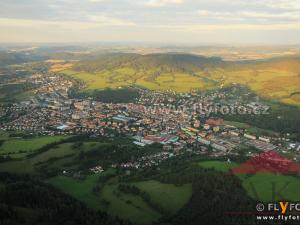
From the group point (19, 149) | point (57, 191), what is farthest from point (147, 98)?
point (57, 191)

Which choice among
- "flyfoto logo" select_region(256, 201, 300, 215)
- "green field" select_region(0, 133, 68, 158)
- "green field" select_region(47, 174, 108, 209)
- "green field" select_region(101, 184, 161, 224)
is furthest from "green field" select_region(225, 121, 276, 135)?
"green field" select_region(101, 184, 161, 224)

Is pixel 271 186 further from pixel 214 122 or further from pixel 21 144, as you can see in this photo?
pixel 21 144

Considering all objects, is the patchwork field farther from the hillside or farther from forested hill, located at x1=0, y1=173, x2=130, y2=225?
the hillside

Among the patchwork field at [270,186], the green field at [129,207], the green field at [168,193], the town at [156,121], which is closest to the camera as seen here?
the green field at [129,207]

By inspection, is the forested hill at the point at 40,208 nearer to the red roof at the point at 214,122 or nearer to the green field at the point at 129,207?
the green field at the point at 129,207

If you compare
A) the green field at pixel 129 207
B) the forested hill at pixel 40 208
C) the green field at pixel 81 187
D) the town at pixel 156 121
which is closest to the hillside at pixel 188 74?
the town at pixel 156 121

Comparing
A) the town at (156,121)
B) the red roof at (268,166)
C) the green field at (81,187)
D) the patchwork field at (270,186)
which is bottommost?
the green field at (81,187)

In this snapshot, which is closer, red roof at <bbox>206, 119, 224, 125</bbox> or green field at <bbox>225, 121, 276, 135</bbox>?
green field at <bbox>225, 121, 276, 135</bbox>
